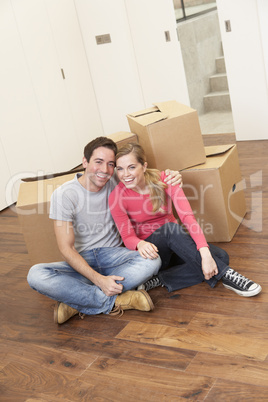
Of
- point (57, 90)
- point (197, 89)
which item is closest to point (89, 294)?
point (57, 90)

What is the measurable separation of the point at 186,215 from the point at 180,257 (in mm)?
205

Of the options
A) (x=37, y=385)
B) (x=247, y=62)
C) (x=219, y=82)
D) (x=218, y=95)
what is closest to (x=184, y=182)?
(x=37, y=385)

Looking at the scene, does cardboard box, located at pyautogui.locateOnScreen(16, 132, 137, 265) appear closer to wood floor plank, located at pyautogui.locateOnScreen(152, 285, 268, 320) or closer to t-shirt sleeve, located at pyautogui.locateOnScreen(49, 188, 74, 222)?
t-shirt sleeve, located at pyautogui.locateOnScreen(49, 188, 74, 222)

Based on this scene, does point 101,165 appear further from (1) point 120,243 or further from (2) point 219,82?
(2) point 219,82

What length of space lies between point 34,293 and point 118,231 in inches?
24.5

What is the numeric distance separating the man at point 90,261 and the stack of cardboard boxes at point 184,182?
27 cm

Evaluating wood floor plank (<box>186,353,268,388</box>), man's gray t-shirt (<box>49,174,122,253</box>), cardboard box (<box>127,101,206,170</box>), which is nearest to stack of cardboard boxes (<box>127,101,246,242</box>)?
cardboard box (<box>127,101,206,170</box>)

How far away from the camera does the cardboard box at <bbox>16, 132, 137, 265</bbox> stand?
8.98 feet

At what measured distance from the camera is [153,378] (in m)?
1.91

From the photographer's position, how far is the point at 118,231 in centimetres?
266

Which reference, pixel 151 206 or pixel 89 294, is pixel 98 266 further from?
pixel 151 206

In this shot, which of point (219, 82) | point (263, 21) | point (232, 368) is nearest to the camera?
point (232, 368)

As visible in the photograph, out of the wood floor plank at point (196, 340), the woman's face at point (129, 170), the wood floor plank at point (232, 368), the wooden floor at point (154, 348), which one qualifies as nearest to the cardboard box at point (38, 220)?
the wooden floor at point (154, 348)

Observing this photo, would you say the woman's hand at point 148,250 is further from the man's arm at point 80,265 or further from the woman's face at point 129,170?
the woman's face at point 129,170
